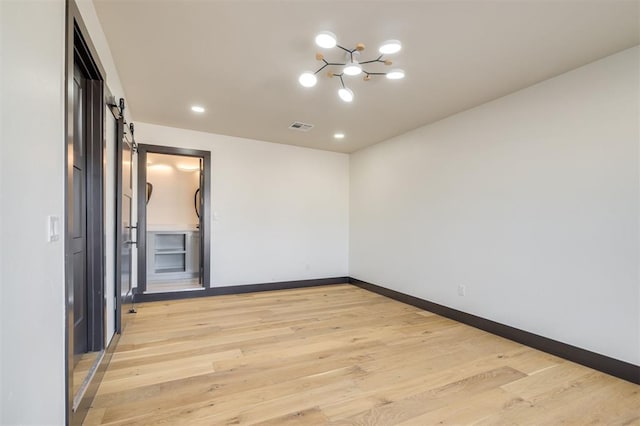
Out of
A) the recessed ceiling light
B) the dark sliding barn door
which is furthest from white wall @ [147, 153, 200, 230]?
the recessed ceiling light

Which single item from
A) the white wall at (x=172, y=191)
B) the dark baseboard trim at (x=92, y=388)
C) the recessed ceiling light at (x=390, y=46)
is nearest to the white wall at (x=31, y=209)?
the dark baseboard trim at (x=92, y=388)

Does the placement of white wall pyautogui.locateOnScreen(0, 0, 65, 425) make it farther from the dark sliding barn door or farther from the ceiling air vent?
the ceiling air vent

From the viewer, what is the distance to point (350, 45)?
233 centimetres

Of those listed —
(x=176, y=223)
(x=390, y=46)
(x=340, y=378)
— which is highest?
(x=390, y=46)

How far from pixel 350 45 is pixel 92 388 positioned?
3.01m

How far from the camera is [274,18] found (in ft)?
6.72

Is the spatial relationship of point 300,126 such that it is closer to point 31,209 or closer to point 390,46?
point 390,46

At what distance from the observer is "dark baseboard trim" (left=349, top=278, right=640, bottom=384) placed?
7.61ft

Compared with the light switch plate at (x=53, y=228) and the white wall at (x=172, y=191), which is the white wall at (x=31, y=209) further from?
the white wall at (x=172, y=191)

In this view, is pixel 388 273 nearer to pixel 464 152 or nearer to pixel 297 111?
pixel 464 152

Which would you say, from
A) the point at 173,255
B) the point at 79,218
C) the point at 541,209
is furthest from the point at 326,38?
the point at 173,255

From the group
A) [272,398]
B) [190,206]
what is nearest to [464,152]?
[272,398]

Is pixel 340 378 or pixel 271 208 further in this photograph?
pixel 271 208

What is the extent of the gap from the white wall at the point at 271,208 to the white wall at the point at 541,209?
1683mm
